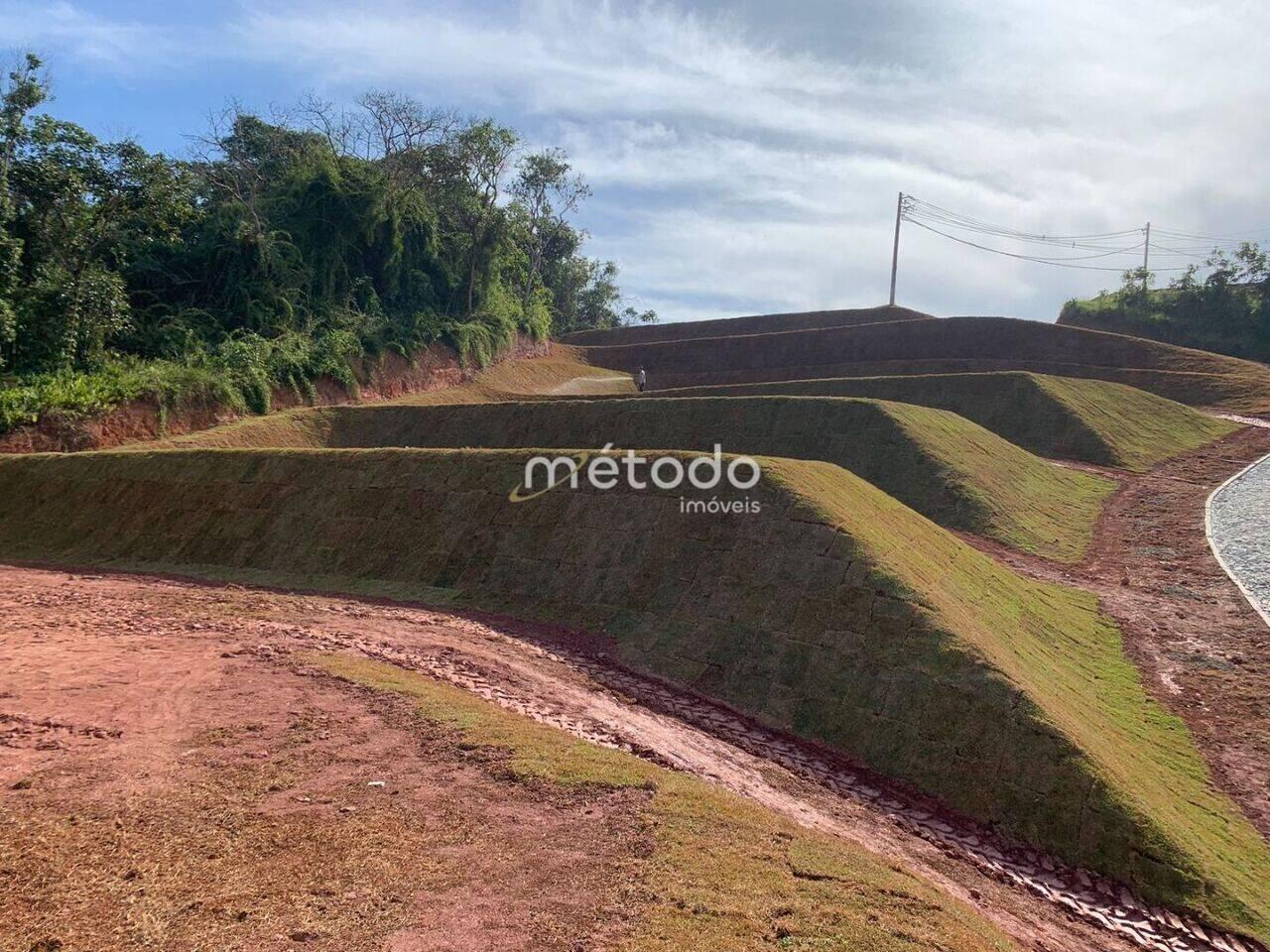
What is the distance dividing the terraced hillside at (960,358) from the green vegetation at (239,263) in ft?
36.6

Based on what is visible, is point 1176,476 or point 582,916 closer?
point 582,916

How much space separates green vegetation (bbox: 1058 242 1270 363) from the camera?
132 feet

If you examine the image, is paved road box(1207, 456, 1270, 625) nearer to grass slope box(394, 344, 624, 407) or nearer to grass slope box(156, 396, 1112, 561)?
grass slope box(156, 396, 1112, 561)

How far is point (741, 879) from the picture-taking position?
4.73m

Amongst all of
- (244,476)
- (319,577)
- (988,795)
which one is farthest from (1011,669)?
(244,476)

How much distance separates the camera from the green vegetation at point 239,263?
2217 cm

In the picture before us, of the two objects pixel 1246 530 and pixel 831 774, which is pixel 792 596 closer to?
pixel 831 774

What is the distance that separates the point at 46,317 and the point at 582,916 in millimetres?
26482

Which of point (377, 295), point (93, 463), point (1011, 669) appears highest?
point (377, 295)

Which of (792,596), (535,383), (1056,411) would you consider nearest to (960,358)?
(1056,411)

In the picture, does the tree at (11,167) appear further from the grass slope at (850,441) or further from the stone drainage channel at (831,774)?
the stone drainage channel at (831,774)

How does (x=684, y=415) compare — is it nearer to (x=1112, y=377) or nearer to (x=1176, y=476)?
(x=1176, y=476)

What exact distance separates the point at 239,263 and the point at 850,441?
25433 millimetres

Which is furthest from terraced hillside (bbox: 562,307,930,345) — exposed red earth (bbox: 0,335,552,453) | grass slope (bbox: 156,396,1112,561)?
grass slope (bbox: 156,396,1112,561)
